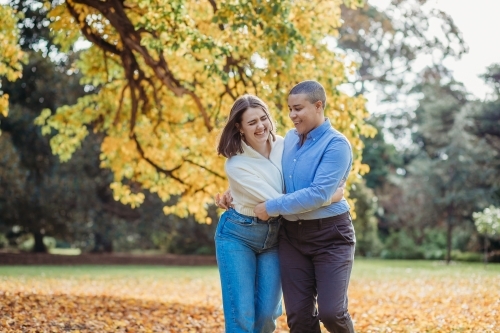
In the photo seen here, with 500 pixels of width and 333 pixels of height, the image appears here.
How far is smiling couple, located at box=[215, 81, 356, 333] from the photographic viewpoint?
4473mm

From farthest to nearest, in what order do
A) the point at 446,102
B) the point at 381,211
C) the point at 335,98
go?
the point at 381,211 → the point at 446,102 → the point at 335,98

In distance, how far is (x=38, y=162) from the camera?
26641mm

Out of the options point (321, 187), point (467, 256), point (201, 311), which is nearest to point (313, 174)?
point (321, 187)

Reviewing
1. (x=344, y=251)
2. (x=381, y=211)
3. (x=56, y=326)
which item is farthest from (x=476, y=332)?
(x=381, y=211)

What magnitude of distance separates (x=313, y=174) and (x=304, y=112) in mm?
462

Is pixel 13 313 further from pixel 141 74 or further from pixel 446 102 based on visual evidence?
pixel 446 102

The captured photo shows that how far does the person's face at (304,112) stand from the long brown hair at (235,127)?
19cm

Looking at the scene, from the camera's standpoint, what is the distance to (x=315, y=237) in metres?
4.59

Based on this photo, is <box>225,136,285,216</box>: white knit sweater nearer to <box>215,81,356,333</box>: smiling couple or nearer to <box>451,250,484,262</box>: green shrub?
<box>215,81,356,333</box>: smiling couple

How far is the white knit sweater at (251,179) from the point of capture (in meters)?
4.48

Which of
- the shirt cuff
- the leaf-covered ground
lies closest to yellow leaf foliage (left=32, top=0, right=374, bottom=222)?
the leaf-covered ground

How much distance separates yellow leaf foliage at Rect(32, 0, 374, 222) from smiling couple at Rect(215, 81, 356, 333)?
390cm

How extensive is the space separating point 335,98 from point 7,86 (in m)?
20.5

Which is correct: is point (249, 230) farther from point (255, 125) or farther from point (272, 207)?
point (255, 125)
